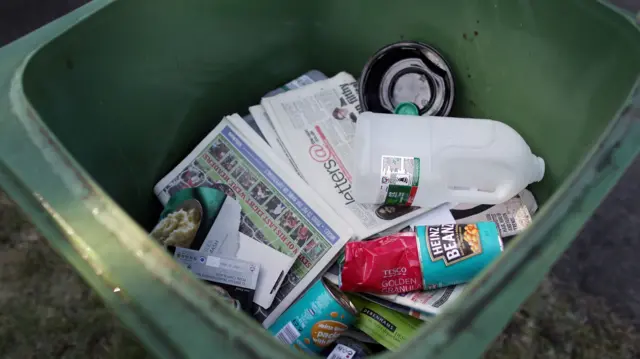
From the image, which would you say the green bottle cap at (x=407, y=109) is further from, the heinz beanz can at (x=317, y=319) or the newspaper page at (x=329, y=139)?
the heinz beanz can at (x=317, y=319)

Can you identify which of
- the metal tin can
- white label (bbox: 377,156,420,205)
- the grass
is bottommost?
the grass

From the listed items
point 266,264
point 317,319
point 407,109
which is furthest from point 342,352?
point 407,109

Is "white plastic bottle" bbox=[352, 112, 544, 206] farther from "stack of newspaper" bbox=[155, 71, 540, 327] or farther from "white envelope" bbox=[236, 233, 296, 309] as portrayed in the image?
"white envelope" bbox=[236, 233, 296, 309]

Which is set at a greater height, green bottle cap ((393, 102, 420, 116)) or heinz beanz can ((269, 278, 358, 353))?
green bottle cap ((393, 102, 420, 116))

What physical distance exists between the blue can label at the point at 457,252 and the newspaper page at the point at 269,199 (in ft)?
0.48

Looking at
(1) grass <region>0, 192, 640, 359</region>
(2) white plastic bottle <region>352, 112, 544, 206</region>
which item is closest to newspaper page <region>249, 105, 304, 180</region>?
(2) white plastic bottle <region>352, 112, 544, 206</region>

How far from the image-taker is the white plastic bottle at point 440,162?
0.75 metres

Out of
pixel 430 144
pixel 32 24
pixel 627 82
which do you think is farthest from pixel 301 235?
pixel 32 24

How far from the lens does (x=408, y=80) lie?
90 centimetres

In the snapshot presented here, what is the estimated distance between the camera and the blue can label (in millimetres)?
646

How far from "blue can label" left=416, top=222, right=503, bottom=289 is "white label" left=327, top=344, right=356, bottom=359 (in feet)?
0.43

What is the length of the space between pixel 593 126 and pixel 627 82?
0.22 ft

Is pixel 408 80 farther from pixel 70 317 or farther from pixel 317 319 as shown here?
pixel 70 317

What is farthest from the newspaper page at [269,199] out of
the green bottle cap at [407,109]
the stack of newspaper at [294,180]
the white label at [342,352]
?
the green bottle cap at [407,109]
